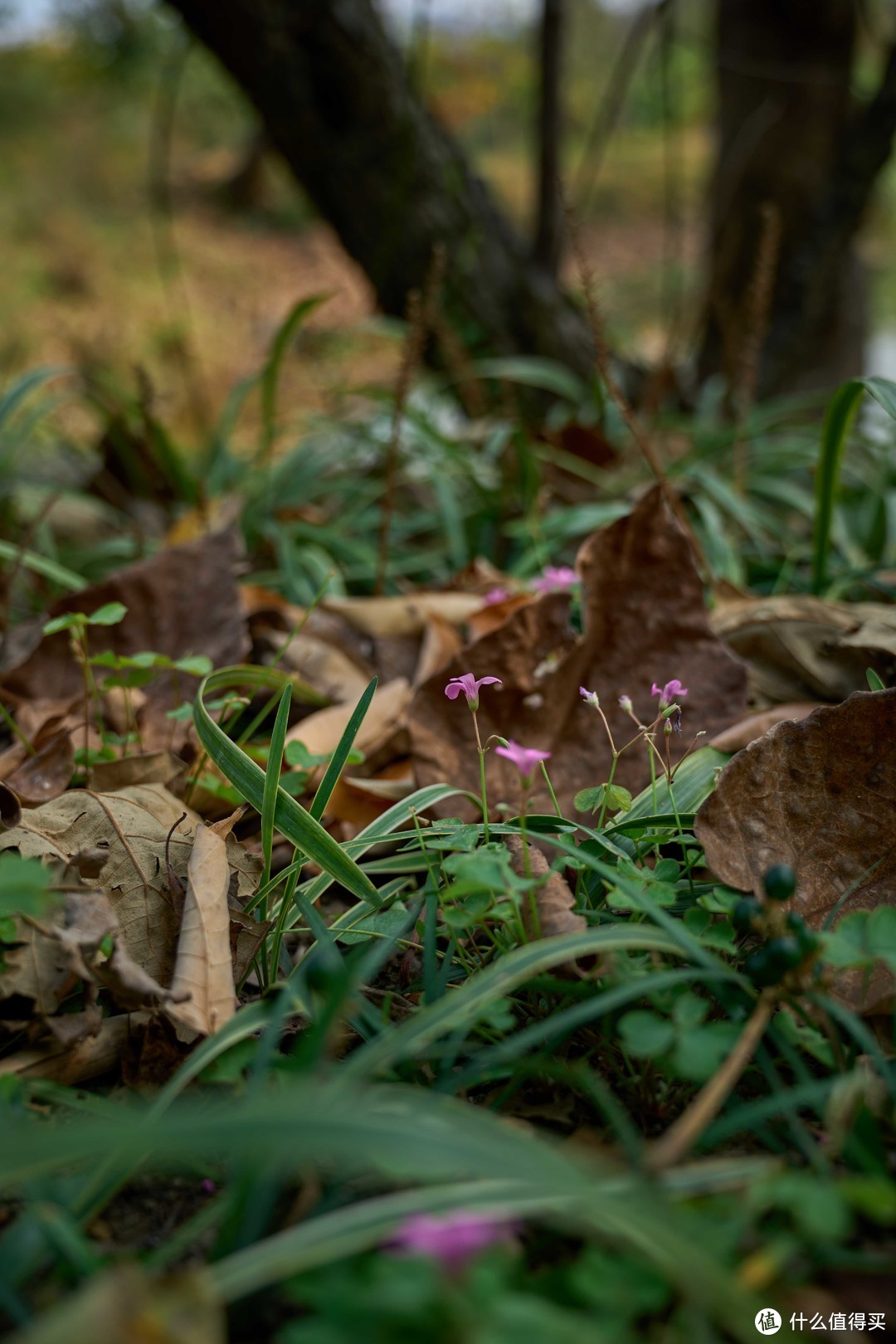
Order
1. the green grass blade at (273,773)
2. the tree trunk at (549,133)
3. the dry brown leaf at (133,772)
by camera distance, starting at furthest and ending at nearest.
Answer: the tree trunk at (549,133), the dry brown leaf at (133,772), the green grass blade at (273,773)

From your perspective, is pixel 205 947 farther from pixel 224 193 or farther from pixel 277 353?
pixel 224 193

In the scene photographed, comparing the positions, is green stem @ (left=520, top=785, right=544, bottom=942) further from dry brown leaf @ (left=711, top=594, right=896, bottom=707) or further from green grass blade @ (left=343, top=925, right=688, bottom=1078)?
dry brown leaf @ (left=711, top=594, right=896, bottom=707)

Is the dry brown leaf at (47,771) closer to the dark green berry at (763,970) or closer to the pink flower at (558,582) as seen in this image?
the pink flower at (558,582)

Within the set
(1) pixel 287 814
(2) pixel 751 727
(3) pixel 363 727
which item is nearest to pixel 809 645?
(2) pixel 751 727

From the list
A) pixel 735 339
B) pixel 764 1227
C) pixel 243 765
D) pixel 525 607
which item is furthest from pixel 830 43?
pixel 764 1227

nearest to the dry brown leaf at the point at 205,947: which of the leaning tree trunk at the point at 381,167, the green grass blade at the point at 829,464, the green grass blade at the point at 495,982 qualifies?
the green grass blade at the point at 495,982
